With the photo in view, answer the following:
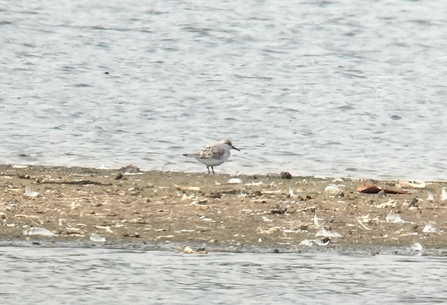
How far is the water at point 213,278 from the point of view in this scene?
800 cm

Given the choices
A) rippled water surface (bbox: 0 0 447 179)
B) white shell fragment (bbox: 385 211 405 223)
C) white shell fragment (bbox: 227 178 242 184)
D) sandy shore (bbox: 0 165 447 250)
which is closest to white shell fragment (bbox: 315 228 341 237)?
sandy shore (bbox: 0 165 447 250)

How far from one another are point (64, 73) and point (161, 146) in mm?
4889

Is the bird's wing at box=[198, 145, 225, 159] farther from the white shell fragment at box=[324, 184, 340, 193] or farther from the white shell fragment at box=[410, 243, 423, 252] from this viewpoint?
the white shell fragment at box=[410, 243, 423, 252]

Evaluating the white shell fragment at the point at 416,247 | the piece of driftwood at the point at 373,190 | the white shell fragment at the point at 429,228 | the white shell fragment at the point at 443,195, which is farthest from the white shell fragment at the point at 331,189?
the white shell fragment at the point at 416,247

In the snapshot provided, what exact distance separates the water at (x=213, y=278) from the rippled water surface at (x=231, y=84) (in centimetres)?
454

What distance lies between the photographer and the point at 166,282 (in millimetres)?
8328

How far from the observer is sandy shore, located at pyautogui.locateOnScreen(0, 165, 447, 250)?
31.9ft

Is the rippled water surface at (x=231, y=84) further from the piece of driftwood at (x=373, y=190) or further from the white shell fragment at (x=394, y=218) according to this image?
the white shell fragment at (x=394, y=218)

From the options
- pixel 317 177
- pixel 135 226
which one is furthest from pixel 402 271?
pixel 317 177

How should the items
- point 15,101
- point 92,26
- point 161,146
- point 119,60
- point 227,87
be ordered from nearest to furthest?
point 161,146, point 15,101, point 227,87, point 119,60, point 92,26

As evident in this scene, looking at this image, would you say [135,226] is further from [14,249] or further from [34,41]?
[34,41]

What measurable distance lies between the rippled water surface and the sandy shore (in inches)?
71.9

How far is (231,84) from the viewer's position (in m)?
18.9

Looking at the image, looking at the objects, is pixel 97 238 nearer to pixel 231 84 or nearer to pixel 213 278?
pixel 213 278
